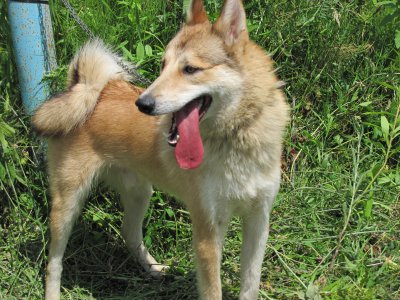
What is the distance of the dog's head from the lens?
266 cm

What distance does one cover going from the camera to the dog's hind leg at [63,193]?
11.1 ft

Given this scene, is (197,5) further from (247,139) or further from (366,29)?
(366,29)

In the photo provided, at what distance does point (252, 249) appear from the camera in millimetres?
3158

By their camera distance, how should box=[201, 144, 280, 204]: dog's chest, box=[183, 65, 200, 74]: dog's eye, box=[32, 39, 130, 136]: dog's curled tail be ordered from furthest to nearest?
box=[32, 39, 130, 136]: dog's curled tail
box=[201, 144, 280, 204]: dog's chest
box=[183, 65, 200, 74]: dog's eye

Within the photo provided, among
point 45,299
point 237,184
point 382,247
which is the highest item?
point 237,184

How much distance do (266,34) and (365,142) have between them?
43.9 inches

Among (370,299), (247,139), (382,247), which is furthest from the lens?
(382,247)

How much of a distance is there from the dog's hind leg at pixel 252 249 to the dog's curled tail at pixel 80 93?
117 cm

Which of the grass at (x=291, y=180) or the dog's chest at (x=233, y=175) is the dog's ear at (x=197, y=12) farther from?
the grass at (x=291, y=180)

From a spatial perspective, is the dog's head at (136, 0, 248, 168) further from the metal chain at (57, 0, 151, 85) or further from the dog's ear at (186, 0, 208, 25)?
the metal chain at (57, 0, 151, 85)

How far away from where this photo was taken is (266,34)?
442 centimetres

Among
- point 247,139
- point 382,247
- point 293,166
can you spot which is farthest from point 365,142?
point 247,139

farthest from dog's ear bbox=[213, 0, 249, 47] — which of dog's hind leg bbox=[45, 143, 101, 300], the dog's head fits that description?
dog's hind leg bbox=[45, 143, 101, 300]

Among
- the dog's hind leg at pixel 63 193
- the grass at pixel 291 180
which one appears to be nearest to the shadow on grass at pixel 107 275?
the grass at pixel 291 180
